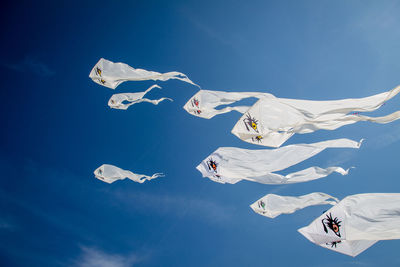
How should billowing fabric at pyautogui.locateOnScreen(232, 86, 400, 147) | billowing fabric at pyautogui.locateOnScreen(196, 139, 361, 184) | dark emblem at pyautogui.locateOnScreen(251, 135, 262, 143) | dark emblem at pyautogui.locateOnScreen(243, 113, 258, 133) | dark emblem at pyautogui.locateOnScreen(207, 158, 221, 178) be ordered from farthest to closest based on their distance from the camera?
dark emblem at pyautogui.locateOnScreen(207, 158, 221, 178) < billowing fabric at pyautogui.locateOnScreen(196, 139, 361, 184) < dark emblem at pyautogui.locateOnScreen(251, 135, 262, 143) < dark emblem at pyautogui.locateOnScreen(243, 113, 258, 133) < billowing fabric at pyautogui.locateOnScreen(232, 86, 400, 147)

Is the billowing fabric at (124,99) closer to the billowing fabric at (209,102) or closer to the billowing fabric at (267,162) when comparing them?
the billowing fabric at (209,102)

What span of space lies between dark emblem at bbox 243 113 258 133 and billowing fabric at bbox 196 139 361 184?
1980mm

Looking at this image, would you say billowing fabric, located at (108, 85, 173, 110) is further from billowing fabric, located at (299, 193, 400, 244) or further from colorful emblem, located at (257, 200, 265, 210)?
billowing fabric, located at (299, 193, 400, 244)

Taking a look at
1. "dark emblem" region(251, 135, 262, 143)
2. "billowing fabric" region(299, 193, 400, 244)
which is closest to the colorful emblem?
"billowing fabric" region(299, 193, 400, 244)

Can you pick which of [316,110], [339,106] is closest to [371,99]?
[339,106]

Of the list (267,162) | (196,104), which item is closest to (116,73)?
(196,104)

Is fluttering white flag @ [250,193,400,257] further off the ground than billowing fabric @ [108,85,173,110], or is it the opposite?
billowing fabric @ [108,85,173,110]

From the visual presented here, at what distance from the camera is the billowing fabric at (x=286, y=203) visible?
1041 centimetres

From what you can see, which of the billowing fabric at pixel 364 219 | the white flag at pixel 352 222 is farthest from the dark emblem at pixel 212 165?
the billowing fabric at pixel 364 219

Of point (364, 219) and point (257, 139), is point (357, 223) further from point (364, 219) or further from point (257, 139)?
point (257, 139)

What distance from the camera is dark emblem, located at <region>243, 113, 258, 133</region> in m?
7.62

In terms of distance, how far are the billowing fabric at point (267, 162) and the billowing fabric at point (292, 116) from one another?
1284mm

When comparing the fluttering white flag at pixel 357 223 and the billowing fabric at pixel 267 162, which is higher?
the billowing fabric at pixel 267 162

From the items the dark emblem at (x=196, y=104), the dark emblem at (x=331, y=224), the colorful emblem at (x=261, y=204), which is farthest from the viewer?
the colorful emblem at (x=261, y=204)
